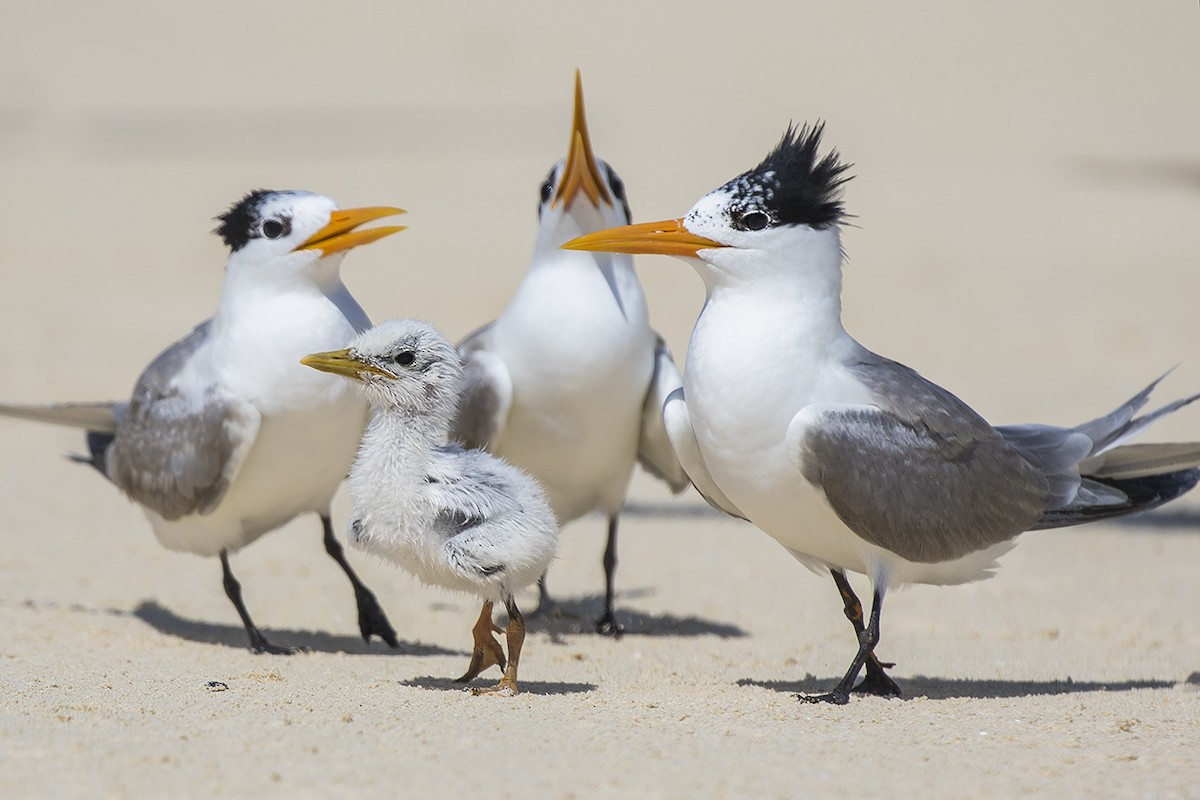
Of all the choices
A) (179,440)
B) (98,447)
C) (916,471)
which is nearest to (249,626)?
(179,440)

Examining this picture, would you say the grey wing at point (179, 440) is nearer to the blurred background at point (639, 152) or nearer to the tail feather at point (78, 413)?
the tail feather at point (78, 413)

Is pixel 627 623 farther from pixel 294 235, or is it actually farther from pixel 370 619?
pixel 294 235

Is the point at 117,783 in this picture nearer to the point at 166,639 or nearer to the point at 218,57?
the point at 166,639

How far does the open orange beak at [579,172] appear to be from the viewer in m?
6.11

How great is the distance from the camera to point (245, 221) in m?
5.48

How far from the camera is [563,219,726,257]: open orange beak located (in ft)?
15.6

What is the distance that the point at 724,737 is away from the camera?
3939 mm

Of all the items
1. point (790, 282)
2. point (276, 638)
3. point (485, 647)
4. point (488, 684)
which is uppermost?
point (790, 282)

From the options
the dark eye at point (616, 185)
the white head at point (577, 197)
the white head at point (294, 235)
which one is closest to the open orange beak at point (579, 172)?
the white head at point (577, 197)

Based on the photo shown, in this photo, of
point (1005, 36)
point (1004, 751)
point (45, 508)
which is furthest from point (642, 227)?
point (1005, 36)

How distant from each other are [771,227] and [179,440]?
234 centimetres

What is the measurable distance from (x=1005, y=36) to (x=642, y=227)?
97.0 ft

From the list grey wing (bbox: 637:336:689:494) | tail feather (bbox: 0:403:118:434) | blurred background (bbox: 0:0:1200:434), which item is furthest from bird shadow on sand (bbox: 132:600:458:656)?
blurred background (bbox: 0:0:1200:434)

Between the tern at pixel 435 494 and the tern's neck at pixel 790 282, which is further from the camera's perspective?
the tern's neck at pixel 790 282
